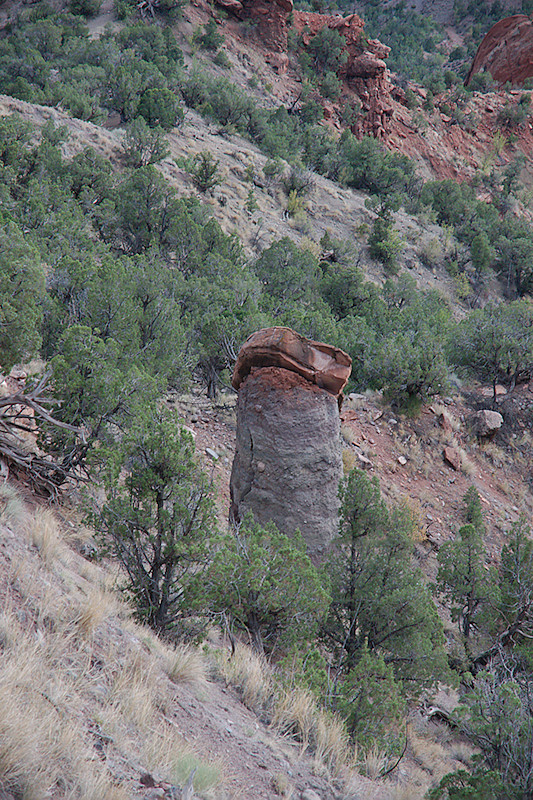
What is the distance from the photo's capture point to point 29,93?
2520 centimetres

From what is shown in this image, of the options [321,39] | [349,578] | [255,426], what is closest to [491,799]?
[349,578]

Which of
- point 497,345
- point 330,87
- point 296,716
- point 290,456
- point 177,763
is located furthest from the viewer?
point 330,87

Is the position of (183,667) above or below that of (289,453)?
above

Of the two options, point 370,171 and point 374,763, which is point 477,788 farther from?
point 370,171

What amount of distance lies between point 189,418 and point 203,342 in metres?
2.30

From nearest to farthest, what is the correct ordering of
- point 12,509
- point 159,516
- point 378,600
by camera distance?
point 12,509 < point 159,516 < point 378,600

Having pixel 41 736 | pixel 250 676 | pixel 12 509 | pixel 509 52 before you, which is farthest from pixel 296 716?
pixel 509 52

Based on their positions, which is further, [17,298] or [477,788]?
[17,298]

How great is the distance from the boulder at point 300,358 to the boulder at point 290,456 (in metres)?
0.10

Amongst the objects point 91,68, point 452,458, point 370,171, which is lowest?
point 370,171

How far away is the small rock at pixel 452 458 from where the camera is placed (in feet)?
42.4

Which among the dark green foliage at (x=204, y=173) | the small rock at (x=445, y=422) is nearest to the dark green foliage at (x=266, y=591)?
the small rock at (x=445, y=422)

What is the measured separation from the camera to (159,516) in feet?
16.3

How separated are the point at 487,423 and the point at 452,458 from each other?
2002mm
